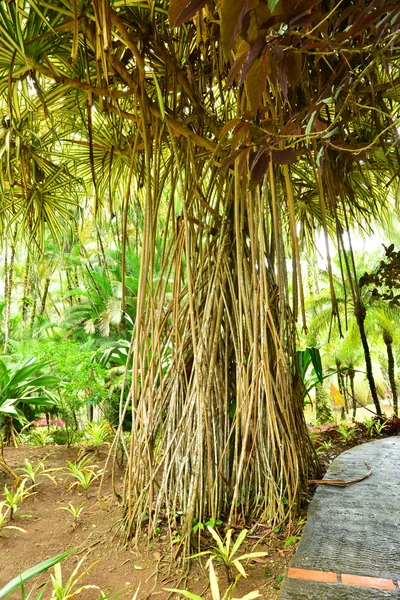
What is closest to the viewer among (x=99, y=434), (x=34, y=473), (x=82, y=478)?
(x=82, y=478)

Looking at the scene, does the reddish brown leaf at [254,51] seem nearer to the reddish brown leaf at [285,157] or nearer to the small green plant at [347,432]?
the reddish brown leaf at [285,157]

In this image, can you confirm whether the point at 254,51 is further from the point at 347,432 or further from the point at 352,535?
the point at 347,432

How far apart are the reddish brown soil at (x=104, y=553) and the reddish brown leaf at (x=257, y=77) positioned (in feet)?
3.71

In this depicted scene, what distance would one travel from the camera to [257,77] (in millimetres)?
568

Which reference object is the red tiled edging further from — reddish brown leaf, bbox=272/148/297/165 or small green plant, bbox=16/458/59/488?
small green plant, bbox=16/458/59/488

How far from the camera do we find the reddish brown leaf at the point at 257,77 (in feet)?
1.82

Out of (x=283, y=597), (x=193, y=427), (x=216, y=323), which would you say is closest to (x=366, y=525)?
(x=283, y=597)

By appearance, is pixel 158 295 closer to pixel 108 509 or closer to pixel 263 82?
pixel 108 509

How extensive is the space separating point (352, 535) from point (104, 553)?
82cm

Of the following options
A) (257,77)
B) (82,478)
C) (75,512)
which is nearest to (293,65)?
(257,77)

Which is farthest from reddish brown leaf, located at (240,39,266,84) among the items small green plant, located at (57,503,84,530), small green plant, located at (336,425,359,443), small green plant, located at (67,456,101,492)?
small green plant, located at (336,425,359,443)

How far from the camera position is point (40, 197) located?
207 cm

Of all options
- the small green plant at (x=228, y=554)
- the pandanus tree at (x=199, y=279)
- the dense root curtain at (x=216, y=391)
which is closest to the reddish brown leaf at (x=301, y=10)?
the pandanus tree at (x=199, y=279)

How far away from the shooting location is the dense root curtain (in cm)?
142
